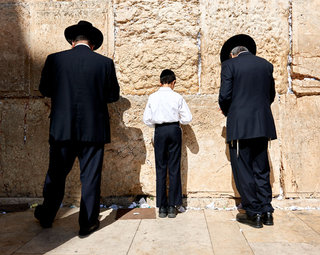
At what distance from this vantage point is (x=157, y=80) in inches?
141

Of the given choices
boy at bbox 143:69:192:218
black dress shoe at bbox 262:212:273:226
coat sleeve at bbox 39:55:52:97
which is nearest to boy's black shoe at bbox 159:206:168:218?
boy at bbox 143:69:192:218

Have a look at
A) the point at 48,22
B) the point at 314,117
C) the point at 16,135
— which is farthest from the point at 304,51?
the point at 16,135

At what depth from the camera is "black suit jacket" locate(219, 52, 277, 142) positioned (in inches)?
108

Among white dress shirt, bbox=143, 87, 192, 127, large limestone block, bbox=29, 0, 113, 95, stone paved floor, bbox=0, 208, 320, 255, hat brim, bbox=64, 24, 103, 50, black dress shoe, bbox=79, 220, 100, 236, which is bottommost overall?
stone paved floor, bbox=0, 208, 320, 255

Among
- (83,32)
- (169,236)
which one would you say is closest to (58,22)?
(83,32)

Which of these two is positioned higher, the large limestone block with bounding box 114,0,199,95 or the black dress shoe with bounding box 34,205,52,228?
the large limestone block with bounding box 114,0,199,95

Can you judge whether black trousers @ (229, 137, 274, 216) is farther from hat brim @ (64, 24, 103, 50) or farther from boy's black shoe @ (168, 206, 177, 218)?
hat brim @ (64, 24, 103, 50)

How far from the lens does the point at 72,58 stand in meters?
2.59

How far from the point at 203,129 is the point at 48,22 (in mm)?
2401

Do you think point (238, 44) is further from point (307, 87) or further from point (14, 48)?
point (14, 48)

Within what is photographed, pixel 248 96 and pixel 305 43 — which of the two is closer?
pixel 248 96

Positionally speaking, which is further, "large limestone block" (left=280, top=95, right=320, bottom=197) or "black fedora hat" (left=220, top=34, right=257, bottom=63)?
"large limestone block" (left=280, top=95, right=320, bottom=197)

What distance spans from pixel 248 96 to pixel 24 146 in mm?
2774

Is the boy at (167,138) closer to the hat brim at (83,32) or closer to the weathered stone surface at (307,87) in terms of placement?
the hat brim at (83,32)
